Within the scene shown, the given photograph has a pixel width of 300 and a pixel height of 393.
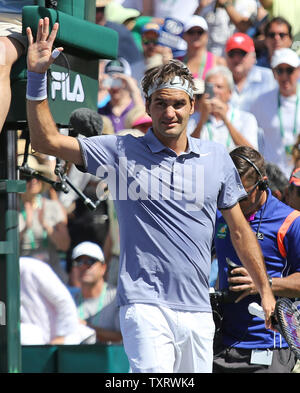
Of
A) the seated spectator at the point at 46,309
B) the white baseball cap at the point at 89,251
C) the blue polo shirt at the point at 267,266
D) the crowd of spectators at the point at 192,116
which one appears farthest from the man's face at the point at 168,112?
the white baseball cap at the point at 89,251

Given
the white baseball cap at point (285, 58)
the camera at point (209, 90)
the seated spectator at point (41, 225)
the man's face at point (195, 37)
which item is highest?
the man's face at point (195, 37)

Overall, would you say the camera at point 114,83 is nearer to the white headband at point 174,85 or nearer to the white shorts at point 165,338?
the white headband at point 174,85

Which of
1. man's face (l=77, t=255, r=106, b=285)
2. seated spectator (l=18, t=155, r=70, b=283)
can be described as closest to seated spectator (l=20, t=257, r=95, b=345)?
man's face (l=77, t=255, r=106, b=285)

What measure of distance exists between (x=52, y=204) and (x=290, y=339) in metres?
3.71

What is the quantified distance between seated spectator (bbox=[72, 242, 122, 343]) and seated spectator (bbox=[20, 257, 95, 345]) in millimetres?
139

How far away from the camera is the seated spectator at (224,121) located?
6991mm

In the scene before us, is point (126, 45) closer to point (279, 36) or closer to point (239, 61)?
point (239, 61)

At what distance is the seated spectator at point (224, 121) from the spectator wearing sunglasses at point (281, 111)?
145 mm

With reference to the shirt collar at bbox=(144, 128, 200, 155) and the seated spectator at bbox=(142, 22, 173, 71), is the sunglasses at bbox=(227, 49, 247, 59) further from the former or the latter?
the shirt collar at bbox=(144, 128, 200, 155)

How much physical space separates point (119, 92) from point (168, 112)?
153 inches

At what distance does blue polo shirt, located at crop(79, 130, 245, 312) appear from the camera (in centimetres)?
375

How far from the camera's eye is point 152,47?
7754 mm

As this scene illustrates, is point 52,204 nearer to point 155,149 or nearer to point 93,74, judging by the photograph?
point 93,74

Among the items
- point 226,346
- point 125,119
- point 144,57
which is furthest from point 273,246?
point 144,57
